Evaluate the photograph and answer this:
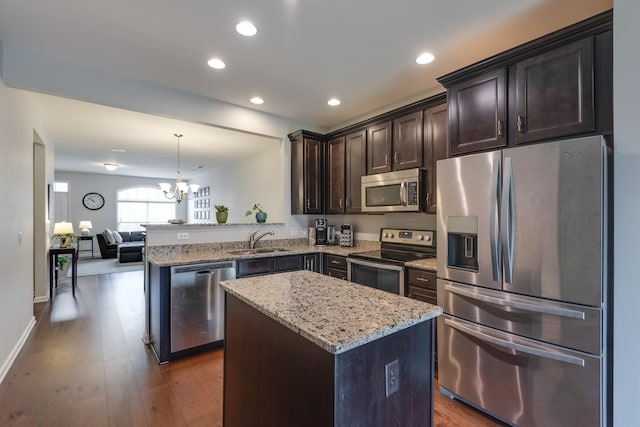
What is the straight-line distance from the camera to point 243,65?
106 inches

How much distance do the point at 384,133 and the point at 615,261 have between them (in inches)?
90.6

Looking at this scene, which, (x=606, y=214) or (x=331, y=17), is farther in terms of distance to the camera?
(x=331, y=17)

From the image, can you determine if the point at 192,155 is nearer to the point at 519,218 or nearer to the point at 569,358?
the point at 519,218

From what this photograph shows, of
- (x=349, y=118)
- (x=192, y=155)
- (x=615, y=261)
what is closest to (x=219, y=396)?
(x=615, y=261)

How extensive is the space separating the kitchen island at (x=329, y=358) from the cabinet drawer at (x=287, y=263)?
1.82 metres

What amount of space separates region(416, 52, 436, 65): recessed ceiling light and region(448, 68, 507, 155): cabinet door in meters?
0.39

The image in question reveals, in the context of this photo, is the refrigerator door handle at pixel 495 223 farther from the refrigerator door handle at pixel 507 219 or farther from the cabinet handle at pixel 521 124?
the cabinet handle at pixel 521 124

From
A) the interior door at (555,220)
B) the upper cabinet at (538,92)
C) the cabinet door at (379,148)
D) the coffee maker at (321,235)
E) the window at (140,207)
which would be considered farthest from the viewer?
the window at (140,207)

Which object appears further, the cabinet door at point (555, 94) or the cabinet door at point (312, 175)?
the cabinet door at point (312, 175)

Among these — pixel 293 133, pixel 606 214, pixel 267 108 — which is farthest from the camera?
pixel 293 133

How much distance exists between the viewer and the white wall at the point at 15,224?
2.46 metres

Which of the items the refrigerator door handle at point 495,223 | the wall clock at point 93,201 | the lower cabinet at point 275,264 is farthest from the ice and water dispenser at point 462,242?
the wall clock at point 93,201

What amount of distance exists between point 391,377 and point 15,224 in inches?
Answer: 141

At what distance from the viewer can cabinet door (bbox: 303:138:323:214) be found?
4051 millimetres
